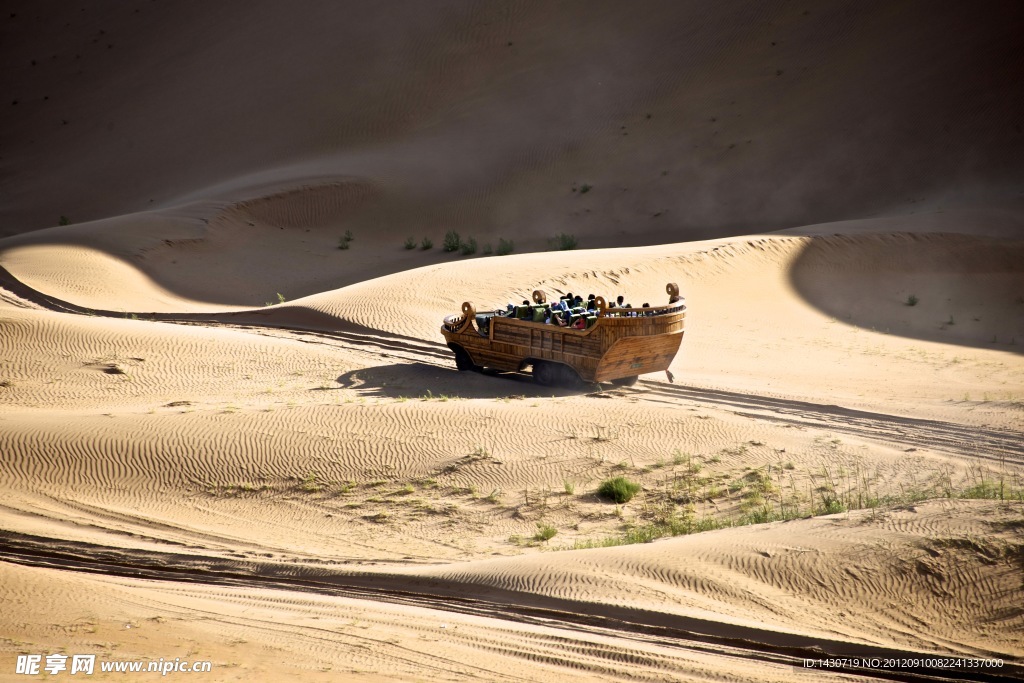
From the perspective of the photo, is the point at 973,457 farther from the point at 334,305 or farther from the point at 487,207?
the point at 487,207

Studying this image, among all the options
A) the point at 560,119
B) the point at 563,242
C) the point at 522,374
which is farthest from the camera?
the point at 560,119

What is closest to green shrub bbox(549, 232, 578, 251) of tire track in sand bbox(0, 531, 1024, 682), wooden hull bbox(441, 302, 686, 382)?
wooden hull bbox(441, 302, 686, 382)

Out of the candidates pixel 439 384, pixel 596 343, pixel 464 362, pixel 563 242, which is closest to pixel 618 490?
pixel 596 343

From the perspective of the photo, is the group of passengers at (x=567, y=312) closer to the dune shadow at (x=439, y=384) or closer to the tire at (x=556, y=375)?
the tire at (x=556, y=375)

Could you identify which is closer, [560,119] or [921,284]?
[921,284]

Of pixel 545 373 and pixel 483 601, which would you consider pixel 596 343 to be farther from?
pixel 483 601

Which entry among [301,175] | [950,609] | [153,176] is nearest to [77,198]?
[153,176]
